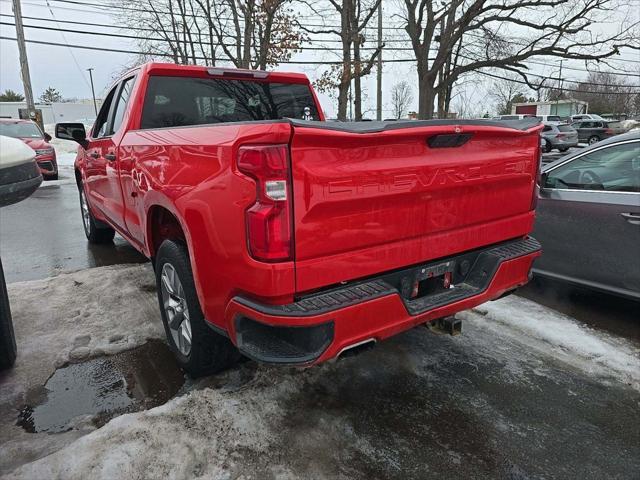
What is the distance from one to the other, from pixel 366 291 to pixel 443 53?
51.7 ft

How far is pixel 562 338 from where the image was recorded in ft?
11.8

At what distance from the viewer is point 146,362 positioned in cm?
327

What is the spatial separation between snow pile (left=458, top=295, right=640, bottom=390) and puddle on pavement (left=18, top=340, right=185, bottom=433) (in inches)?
96.2

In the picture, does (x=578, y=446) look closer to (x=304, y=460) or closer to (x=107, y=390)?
(x=304, y=460)

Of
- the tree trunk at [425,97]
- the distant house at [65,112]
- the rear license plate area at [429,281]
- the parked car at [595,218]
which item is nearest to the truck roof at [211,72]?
the rear license plate area at [429,281]

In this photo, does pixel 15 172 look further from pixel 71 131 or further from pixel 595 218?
pixel 595 218

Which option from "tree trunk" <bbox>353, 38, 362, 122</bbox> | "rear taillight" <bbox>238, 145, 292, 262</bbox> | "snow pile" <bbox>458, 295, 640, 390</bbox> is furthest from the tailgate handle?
"tree trunk" <bbox>353, 38, 362, 122</bbox>

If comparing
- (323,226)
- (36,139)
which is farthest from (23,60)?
(323,226)

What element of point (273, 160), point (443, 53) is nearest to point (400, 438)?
point (273, 160)

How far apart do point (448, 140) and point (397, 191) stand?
0.43m

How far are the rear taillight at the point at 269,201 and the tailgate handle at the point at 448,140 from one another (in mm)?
836

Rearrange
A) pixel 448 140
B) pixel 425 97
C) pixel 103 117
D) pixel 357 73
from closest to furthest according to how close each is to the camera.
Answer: pixel 448 140, pixel 103 117, pixel 357 73, pixel 425 97

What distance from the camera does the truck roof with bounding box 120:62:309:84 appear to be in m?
3.74

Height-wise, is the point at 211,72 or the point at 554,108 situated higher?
the point at 554,108
